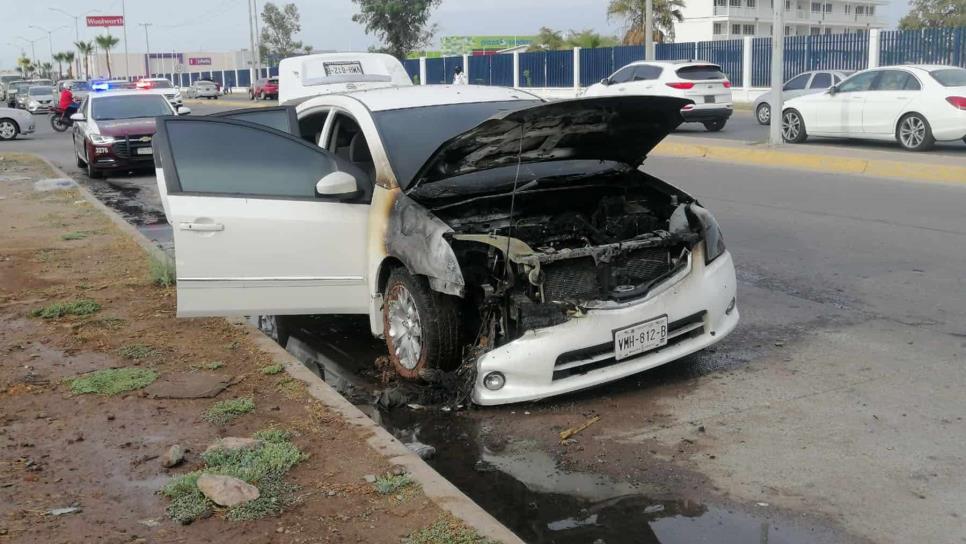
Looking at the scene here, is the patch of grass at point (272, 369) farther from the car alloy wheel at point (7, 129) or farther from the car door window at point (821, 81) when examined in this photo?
the car alloy wheel at point (7, 129)

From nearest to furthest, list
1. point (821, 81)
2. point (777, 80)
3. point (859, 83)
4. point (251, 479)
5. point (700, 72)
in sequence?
point (251, 479) → point (859, 83) → point (777, 80) → point (700, 72) → point (821, 81)

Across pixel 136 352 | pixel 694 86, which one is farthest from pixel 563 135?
pixel 694 86

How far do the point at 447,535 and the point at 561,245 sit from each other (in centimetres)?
262

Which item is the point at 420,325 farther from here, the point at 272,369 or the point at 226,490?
the point at 226,490

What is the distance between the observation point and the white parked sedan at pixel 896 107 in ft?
54.0

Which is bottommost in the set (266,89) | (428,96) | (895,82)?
(428,96)

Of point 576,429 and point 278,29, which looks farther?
point 278,29

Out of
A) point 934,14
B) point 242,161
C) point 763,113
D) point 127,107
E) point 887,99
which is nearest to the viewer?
point 242,161

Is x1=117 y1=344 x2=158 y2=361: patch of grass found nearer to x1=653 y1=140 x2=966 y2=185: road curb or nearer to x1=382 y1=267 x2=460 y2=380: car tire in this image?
x1=382 y1=267 x2=460 y2=380: car tire

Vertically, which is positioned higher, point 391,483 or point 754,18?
point 754,18

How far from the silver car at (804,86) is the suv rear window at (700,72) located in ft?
4.73

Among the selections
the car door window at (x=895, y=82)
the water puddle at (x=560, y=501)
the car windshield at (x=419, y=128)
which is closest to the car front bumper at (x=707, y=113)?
the car door window at (x=895, y=82)

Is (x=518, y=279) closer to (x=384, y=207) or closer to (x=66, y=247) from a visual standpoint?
(x=384, y=207)

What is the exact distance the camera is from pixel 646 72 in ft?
82.0
